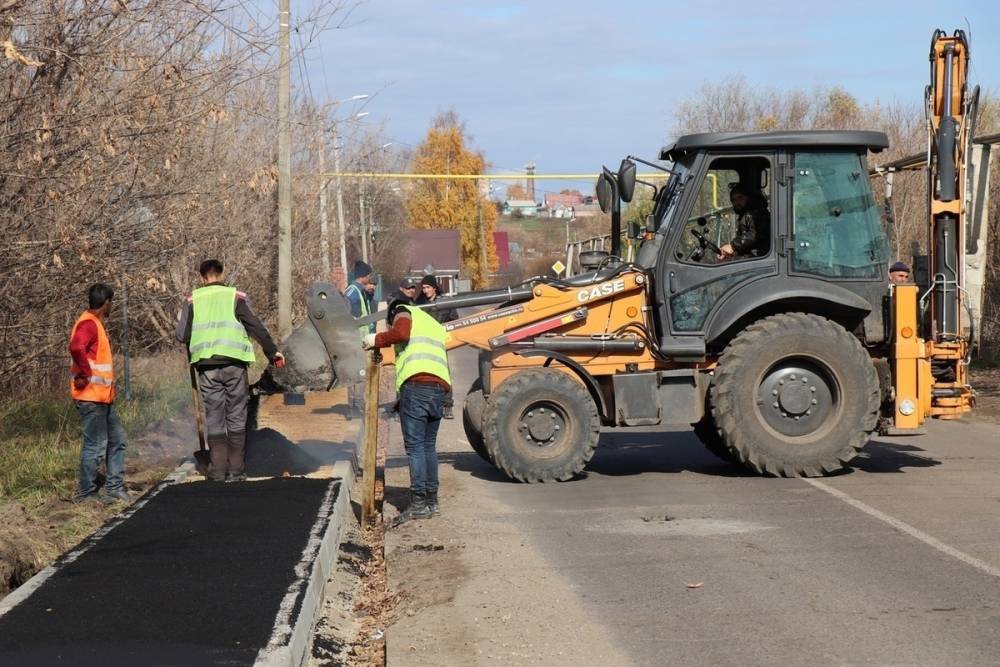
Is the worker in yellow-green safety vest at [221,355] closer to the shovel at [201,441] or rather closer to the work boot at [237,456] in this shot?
the work boot at [237,456]

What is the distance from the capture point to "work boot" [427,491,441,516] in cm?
1000

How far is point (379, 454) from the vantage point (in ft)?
46.7

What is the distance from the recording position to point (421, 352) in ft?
33.0

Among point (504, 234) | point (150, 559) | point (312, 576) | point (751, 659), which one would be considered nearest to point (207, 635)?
point (312, 576)

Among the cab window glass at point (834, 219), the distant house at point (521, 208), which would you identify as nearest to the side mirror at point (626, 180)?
the cab window glass at point (834, 219)

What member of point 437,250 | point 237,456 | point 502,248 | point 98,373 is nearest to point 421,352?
point 237,456

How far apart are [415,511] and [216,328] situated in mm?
2174

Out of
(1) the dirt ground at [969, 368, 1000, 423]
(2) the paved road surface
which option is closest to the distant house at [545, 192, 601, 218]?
(1) the dirt ground at [969, 368, 1000, 423]

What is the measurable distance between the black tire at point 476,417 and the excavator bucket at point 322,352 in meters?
1.27

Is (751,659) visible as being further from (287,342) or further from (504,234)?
(504,234)

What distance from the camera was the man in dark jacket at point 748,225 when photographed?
11656 millimetres

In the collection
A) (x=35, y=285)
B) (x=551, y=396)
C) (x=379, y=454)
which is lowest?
(x=379, y=454)

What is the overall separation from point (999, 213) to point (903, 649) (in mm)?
16678

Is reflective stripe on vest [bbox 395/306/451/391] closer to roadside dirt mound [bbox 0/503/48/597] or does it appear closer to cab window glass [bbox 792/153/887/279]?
roadside dirt mound [bbox 0/503/48/597]
